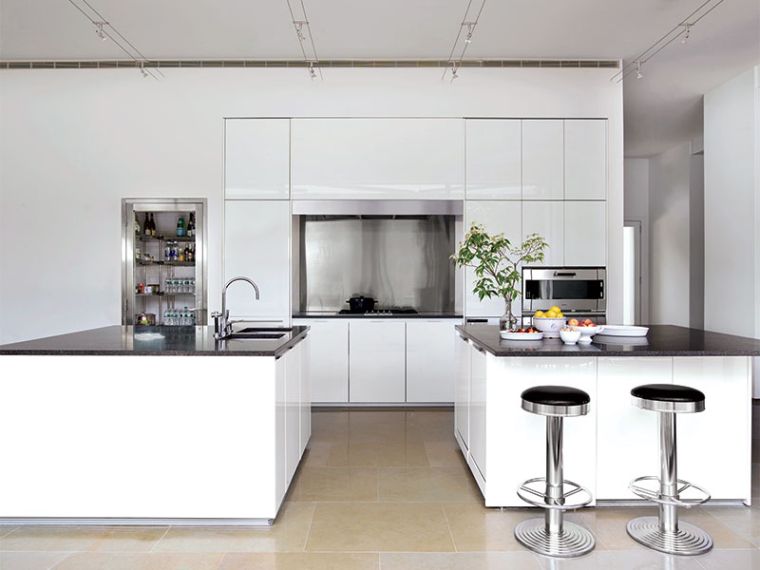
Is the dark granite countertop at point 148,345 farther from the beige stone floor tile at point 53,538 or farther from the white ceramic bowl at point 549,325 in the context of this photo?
the white ceramic bowl at point 549,325

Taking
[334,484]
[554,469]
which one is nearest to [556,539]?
[554,469]

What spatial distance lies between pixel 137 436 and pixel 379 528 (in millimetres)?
1236

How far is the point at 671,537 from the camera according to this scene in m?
2.40

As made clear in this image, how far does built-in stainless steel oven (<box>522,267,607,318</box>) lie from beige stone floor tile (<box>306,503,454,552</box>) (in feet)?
8.61

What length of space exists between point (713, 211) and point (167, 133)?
18.2ft

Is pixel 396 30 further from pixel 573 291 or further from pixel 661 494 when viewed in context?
pixel 661 494

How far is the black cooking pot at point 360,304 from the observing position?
5465 mm

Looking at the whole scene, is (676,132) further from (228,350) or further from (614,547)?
(228,350)

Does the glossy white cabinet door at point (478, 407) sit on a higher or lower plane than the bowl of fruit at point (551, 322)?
lower

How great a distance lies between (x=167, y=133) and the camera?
4.94 m

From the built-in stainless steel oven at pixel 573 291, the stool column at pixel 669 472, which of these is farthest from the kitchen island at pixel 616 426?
the built-in stainless steel oven at pixel 573 291

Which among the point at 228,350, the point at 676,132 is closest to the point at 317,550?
the point at 228,350

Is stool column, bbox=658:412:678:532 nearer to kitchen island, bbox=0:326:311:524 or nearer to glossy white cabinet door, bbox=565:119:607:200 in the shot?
kitchen island, bbox=0:326:311:524

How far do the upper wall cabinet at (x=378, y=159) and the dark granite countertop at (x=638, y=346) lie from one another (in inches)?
86.6
